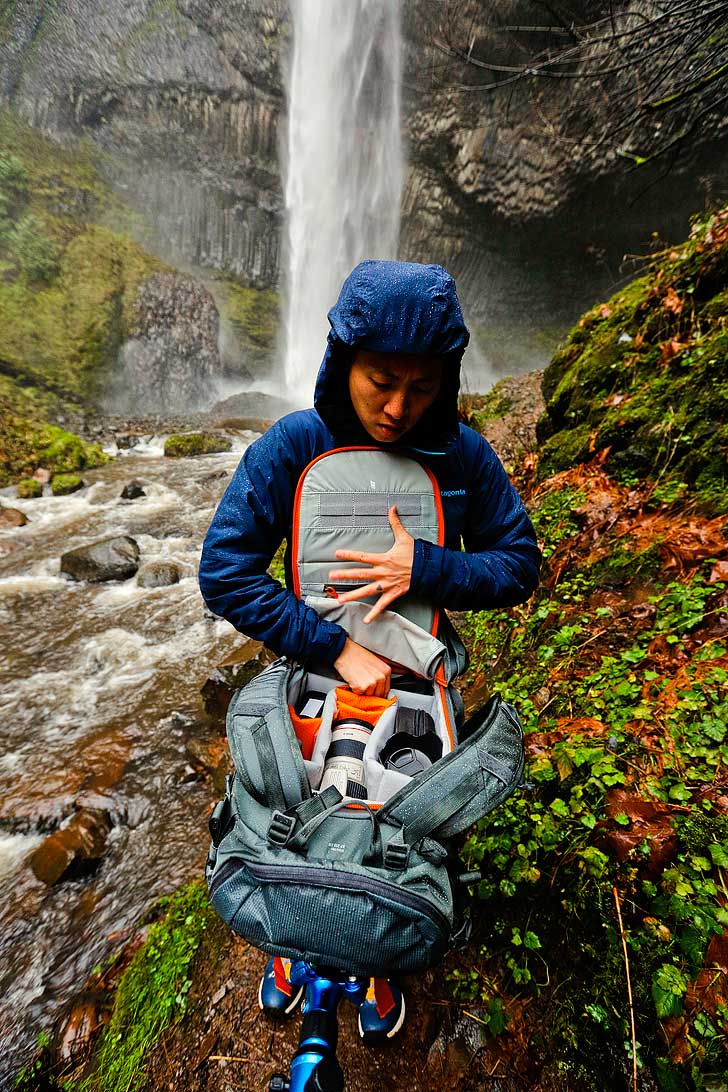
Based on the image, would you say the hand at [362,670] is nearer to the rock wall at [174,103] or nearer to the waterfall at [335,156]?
the waterfall at [335,156]

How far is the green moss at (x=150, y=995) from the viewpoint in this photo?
1780 mm

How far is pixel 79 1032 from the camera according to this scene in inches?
81.1

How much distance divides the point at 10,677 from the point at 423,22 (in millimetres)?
30064

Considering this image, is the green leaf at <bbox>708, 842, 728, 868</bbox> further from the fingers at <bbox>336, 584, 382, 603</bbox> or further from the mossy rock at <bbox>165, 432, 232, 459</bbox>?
the mossy rock at <bbox>165, 432, 232, 459</bbox>

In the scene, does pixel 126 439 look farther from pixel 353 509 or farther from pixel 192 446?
pixel 353 509

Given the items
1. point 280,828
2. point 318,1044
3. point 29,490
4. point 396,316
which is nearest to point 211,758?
point 318,1044

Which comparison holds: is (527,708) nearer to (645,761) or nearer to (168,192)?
Result: (645,761)

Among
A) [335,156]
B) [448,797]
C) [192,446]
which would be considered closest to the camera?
[448,797]

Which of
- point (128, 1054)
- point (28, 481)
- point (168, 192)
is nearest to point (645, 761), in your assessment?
point (128, 1054)

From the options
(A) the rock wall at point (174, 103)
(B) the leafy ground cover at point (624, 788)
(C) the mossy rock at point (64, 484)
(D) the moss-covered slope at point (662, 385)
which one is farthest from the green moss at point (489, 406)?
(A) the rock wall at point (174, 103)

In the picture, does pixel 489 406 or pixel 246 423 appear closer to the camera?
pixel 489 406

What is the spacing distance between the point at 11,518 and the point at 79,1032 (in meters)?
9.08

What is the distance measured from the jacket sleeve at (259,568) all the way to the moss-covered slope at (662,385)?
270cm

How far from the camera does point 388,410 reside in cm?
132
